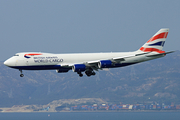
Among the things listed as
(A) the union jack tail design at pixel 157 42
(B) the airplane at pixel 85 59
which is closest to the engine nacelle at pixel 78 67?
(B) the airplane at pixel 85 59

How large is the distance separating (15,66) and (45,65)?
7.00 meters

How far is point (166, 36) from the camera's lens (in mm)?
90938

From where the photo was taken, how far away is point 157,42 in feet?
295

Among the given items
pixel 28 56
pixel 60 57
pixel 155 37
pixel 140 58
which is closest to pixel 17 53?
pixel 28 56

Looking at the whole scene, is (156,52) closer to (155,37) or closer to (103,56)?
(155,37)

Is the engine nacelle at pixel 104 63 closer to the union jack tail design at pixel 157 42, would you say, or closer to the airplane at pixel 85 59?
the airplane at pixel 85 59

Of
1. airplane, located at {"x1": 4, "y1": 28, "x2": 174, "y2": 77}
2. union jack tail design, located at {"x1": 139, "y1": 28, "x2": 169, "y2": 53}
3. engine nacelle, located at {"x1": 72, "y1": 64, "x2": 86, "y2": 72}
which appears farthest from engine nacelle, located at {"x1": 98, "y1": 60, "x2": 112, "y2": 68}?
union jack tail design, located at {"x1": 139, "y1": 28, "x2": 169, "y2": 53}

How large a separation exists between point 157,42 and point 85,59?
21359 millimetres

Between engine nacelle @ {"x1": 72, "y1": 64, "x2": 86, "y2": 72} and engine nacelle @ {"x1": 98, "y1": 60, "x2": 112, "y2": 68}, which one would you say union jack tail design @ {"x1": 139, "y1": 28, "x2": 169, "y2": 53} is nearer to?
engine nacelle @ {"x1": 98, "y1": 60, "x2": 112, "y2": 68}

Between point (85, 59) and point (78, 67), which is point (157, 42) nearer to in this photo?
point (85, 59)

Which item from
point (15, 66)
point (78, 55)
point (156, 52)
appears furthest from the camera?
point (156, 52)

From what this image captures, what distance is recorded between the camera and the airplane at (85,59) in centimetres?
7744

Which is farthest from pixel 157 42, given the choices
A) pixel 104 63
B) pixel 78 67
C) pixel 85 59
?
pixel 78 67

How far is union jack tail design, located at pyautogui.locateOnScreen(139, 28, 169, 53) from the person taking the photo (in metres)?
89.8
